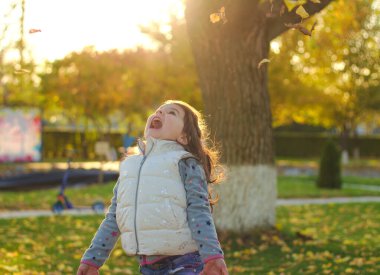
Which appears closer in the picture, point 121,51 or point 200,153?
point 200,153

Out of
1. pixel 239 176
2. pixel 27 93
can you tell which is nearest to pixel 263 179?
pixel 239 176

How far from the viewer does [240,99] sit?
825 cm

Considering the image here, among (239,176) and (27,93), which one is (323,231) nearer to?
(239,176)

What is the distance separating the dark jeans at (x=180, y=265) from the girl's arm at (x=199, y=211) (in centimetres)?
18

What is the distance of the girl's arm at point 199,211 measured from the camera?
308 cm

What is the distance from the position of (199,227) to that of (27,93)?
1241 inches

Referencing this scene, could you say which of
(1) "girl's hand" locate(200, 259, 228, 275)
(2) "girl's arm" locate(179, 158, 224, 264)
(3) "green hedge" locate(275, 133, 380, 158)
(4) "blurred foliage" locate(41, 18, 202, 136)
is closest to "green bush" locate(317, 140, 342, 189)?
(4) "blurred foliage" locate(41, 18, 202, 136)

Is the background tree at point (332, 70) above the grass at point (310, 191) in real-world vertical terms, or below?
above

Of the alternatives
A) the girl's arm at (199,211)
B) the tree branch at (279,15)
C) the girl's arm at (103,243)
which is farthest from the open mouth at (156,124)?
the tree branch at (279,15)

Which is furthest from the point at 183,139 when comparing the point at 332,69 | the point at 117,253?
the point at 332,69

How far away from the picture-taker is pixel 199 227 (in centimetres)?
311

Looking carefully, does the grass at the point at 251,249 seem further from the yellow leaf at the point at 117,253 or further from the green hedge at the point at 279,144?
the green hedge at the point at 279,144

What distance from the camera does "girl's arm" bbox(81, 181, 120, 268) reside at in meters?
3.37

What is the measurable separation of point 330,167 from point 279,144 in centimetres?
2725
